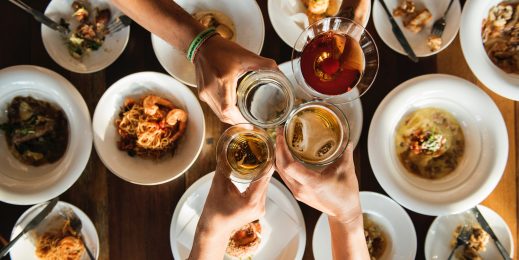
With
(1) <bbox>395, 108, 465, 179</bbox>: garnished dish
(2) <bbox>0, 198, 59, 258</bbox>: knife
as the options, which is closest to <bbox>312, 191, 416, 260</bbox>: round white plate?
(1) <bbox>395, 108, 465, 179</bbox>: garnished dish

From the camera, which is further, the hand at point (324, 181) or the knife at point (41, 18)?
the knife at point (41, 18)

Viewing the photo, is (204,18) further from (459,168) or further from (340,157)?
(459,168)

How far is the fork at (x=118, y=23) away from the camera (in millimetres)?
1372

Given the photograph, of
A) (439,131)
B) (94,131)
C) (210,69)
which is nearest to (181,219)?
(94,131)

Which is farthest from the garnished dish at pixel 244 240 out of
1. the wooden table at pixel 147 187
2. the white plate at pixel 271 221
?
the wooden table at pixel 147 187

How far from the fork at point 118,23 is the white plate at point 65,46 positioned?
0.01 meters

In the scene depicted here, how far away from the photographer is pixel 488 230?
1.37 meters

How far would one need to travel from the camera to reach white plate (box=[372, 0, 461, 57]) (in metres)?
1.38

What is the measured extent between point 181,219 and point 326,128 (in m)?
0.65

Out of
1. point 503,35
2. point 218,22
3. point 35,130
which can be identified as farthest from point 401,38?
point 35,130

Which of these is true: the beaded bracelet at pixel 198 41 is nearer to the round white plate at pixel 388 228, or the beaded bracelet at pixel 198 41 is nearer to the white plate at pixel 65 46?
the white plate at pixel 65 46

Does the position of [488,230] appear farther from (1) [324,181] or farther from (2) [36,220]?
(2) [36,220]

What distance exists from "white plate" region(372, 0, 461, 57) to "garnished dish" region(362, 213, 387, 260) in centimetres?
56

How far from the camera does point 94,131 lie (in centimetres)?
131
